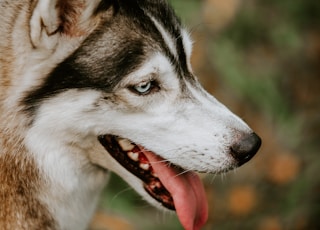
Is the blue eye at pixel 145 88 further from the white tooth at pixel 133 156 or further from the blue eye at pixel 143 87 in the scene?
the white tooth at pixel 133 156

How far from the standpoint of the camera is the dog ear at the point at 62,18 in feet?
9.11

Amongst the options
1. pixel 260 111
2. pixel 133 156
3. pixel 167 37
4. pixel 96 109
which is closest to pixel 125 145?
pixel 133 156

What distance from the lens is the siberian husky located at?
9.45ft

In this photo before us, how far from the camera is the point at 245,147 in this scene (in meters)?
2.96

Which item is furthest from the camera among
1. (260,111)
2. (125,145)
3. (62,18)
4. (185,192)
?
(260,111)

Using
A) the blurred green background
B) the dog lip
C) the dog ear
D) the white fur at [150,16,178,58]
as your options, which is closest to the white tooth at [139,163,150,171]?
the dog lip

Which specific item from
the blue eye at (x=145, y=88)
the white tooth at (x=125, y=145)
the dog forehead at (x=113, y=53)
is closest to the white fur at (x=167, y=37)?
the dog forehead at (x=113, y=53)

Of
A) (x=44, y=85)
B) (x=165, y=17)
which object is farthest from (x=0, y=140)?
(x=165, y=17)

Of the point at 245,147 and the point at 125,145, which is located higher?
the point at 245,147

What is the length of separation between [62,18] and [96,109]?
1.20 feet

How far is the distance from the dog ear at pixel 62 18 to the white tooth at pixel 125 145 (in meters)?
0.45

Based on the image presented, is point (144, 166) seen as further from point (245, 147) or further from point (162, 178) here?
point (245, 147)

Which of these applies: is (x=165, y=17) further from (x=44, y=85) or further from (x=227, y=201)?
(x=227, y=201)

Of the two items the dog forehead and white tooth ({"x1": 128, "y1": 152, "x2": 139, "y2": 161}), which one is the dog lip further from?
the dog forehead
